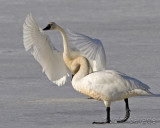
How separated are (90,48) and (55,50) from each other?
60 centimetres

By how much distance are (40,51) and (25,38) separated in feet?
0.86

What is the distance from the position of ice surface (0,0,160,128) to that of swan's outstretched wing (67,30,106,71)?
475 mm

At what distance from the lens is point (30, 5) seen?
18.2 m

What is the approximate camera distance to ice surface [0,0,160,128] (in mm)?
7316

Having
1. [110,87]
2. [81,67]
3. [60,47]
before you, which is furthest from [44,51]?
[60,47]

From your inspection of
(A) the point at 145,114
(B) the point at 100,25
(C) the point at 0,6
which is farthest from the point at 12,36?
(A) the point at 145,114

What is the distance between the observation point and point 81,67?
25.9 ft

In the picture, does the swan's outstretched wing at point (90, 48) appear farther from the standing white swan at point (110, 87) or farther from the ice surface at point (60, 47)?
the standing white swan at point (110, 87)

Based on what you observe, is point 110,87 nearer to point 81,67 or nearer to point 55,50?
point 81,67

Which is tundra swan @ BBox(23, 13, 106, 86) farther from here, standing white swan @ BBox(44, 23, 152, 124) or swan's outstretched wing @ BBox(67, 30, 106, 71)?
standing white swan @ BBox(44, 23, 152, 124)

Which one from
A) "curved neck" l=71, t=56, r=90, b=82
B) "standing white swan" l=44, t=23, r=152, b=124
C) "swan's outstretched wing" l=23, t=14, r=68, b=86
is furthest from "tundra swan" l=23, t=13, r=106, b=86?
"standing white swan" l=44, t=23, r=152, b=124

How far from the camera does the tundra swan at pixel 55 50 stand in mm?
8680

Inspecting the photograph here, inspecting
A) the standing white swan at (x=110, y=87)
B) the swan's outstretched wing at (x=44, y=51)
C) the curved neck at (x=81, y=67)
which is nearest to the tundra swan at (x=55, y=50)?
the swan's outstretched wing at (x=44, y=51)

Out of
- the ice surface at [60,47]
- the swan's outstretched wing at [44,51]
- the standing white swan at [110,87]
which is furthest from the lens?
the swan's outstretched wing at [44,51]
